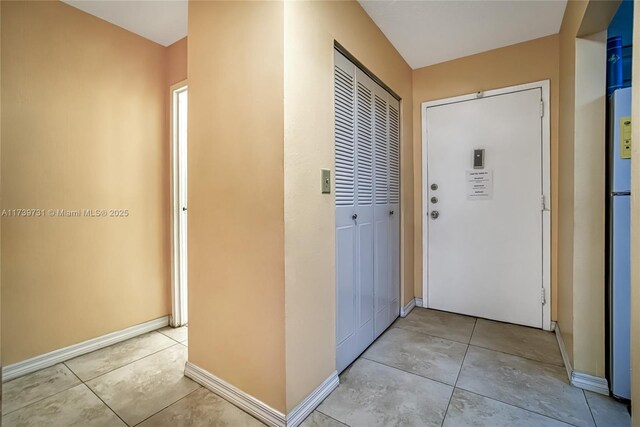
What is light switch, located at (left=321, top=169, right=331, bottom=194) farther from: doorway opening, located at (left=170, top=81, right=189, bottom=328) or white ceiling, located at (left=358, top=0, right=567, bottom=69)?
doorway opening, located at (left=170, top=81, right=189, bottom=328)

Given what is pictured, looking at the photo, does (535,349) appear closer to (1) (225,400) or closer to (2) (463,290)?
(2) (463,290)

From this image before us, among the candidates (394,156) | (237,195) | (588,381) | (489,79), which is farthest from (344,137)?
(588,381)

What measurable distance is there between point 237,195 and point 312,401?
116 cm

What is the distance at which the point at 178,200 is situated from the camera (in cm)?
266

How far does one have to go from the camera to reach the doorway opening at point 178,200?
2.63 metres

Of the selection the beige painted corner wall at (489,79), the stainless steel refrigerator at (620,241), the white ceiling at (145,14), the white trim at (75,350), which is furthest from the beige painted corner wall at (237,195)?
the beige painted corner wall at (489,79)

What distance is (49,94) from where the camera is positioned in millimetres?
2055

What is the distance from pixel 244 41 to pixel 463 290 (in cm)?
269

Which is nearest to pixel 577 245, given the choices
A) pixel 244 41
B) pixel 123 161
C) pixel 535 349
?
pixel 535 349

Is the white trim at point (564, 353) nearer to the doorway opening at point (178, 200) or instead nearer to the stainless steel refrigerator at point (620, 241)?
the stainless steel refrigerator at point (620, 241)

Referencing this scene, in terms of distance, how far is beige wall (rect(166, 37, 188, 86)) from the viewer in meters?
2.57

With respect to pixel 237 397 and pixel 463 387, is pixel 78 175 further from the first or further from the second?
pixel 463 387

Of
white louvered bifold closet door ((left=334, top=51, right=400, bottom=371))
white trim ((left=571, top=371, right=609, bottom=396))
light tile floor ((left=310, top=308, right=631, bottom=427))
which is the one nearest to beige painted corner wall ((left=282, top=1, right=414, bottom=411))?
white louvered bifold closet door ((left=334, top=51, right=400, bottom=371))

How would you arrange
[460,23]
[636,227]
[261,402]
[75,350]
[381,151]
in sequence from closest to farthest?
[636,227]
[261,402]
[75,350]
[460,23]
[381,151]
